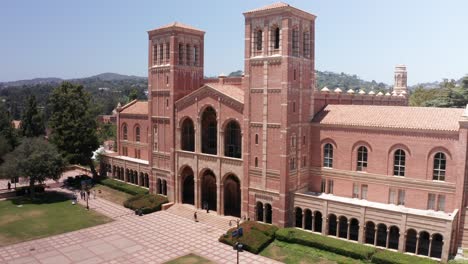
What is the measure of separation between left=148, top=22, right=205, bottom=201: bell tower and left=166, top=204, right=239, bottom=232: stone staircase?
2510 millimetres

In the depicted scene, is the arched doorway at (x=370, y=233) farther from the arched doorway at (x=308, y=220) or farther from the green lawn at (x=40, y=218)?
the green lawn at (x=40, y=218)

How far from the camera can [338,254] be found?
34.0 meters

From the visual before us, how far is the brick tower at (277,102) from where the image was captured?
37.8 metres

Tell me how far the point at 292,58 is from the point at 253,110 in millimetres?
6656

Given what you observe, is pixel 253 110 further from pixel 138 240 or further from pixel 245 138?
pixel 138 240

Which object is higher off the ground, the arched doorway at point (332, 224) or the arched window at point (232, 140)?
the arched window at point (232, 140)

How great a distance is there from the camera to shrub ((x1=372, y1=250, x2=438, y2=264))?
100 ft

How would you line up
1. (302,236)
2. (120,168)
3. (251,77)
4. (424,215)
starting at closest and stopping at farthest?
(424,215), (302,236), (251,77), (120,168)

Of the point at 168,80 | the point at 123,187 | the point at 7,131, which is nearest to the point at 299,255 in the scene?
the point at 168,80

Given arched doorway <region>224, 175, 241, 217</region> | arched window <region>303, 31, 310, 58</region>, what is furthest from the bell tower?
arched window <region>303, 31, 310, 58</region>

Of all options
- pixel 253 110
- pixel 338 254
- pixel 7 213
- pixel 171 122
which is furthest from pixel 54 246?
pixel 338 254

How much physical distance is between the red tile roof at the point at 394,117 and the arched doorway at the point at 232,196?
12.3 meters

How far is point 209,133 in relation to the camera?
162 ft

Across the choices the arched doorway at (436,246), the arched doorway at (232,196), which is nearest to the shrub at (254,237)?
the arched doorway at (232,196)
